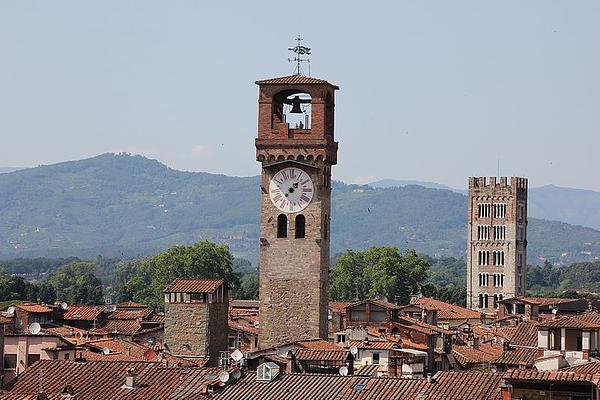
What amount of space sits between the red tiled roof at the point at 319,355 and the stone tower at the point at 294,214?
13499 millimetres

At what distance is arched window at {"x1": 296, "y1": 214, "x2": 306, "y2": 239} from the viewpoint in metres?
67.9

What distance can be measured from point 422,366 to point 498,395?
15408 millimetres

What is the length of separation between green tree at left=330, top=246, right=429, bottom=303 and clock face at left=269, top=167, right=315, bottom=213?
241 ft

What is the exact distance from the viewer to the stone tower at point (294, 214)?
220 feet

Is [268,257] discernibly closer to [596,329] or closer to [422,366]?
[422,366]

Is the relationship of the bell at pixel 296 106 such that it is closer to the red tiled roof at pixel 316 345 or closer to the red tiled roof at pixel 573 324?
the red tiled roof at pixel 316 345

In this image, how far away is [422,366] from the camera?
2146 inches

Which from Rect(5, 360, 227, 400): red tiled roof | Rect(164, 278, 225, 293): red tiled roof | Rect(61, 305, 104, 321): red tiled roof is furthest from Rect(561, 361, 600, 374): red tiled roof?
Rect(61, 305, 104, 321): red tiled roof

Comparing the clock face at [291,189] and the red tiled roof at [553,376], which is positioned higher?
the clock face at [291,189]

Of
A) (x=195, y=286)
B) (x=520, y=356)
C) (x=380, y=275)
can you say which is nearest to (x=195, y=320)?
(x=195, y=286)

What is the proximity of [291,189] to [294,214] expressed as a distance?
975mm

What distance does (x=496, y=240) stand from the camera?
556 feet

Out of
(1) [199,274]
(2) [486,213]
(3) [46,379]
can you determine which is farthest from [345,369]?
(2) [486,213]

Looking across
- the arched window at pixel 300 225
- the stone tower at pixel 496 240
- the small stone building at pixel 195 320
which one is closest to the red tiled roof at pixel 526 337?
the arched window at pixel 300 225
